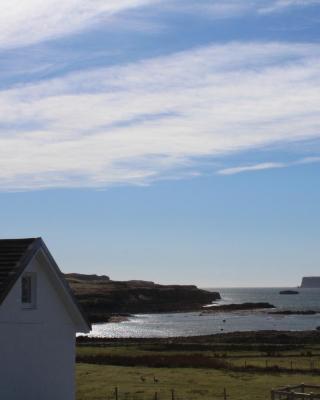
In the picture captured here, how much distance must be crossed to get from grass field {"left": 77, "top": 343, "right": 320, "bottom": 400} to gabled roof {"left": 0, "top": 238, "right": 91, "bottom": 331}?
509 inches

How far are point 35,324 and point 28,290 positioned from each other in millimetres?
964

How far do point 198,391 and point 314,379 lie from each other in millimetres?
8632

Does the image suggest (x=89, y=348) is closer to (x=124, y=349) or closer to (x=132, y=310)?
(x=124, y=349)

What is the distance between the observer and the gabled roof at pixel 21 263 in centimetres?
1862

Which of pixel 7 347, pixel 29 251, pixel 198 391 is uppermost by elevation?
pixel 29 251

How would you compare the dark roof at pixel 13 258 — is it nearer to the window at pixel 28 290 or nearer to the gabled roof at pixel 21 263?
the gabled roof at pixel 21 263

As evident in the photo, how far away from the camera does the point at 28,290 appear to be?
20.3 meters

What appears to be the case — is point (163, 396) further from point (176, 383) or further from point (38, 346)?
point (38, 346)

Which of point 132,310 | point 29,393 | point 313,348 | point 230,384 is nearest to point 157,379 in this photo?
point 230,384

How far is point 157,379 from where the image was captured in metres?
40.7

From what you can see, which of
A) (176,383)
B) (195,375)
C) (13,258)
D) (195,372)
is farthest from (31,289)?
(195,372)

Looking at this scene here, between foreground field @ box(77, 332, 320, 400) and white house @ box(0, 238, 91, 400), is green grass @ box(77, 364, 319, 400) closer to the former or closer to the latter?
foreground field @ box(77, 332, 320, 400)

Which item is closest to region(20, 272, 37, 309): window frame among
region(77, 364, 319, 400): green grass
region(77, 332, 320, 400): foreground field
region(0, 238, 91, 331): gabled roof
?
region(0, 238, 91, 331): gabled roof

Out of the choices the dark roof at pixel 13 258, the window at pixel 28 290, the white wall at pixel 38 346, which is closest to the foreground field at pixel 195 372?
the white wall at pixel 38 346
